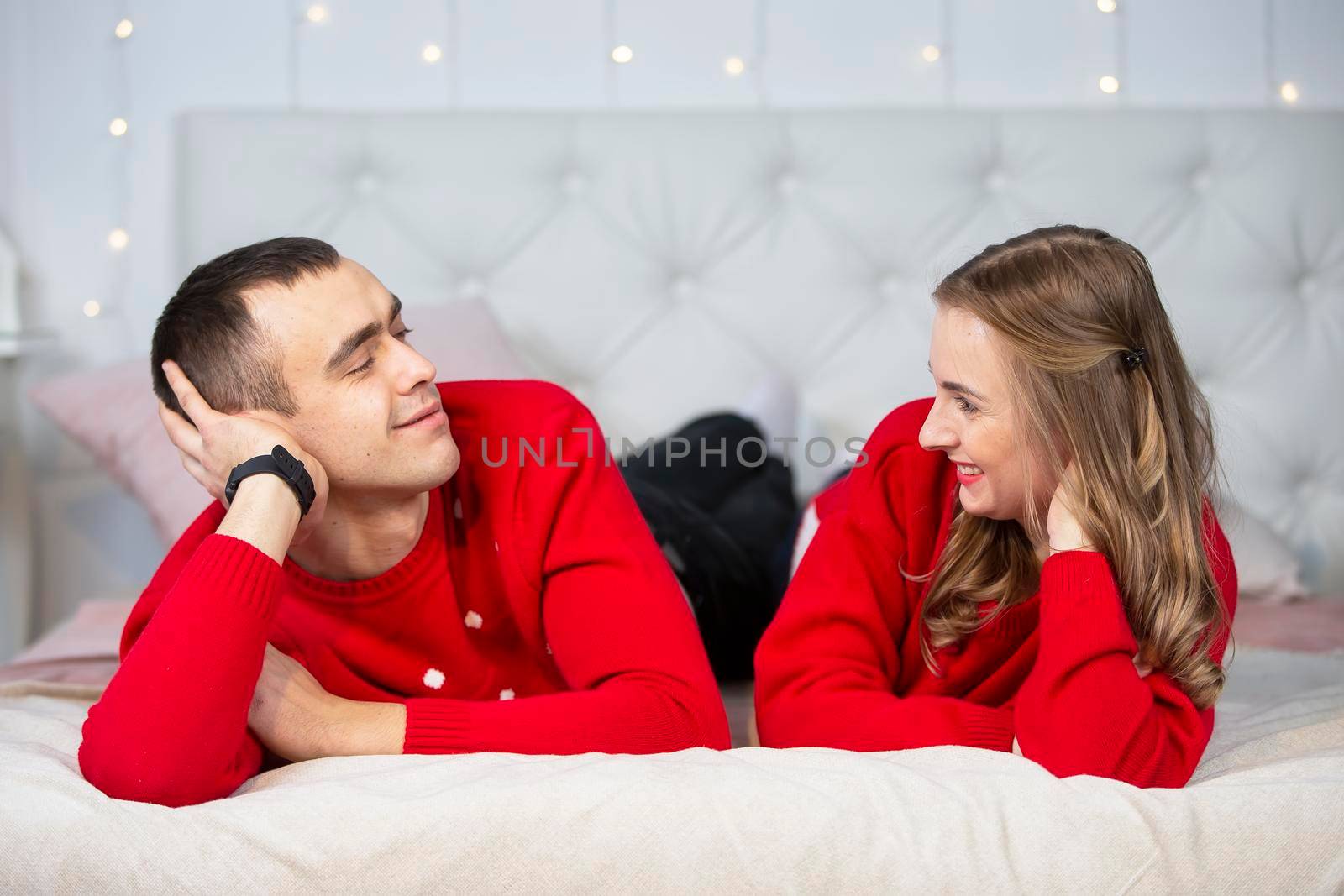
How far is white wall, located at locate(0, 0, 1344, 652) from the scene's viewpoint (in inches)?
78.8

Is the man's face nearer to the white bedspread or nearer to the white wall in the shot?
the white bedspread

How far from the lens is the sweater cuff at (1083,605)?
97 cm

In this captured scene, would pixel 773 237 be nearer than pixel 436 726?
No

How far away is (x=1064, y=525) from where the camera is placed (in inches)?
40.5

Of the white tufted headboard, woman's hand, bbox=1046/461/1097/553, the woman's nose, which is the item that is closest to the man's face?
the woman's nose

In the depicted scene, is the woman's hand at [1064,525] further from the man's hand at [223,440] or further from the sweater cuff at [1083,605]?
the man's hand at [223,440]

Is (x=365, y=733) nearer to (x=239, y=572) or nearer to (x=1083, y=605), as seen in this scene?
(x=239, y=572)

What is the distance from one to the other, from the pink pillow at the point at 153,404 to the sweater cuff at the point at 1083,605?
2.89 ft

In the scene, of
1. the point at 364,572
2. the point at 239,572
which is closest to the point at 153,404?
the point at 364,572

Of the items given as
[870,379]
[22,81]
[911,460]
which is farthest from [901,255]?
[22,81]

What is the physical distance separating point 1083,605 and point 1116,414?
17 centimetres

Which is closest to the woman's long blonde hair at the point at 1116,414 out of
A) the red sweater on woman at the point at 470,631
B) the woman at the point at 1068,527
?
Answer: the woman at the point at 1068,527

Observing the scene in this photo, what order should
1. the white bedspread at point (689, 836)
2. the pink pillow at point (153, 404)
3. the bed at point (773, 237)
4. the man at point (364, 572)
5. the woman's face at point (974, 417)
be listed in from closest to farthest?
the white bedspread at point (689, 836) → the man at point (364, 572) → the woman's face at point (974, 417) → the pink pillow at point (153, 404) → the bed at point (773, 237)

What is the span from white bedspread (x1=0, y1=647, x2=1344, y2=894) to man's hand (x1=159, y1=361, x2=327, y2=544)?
0.28 meters
